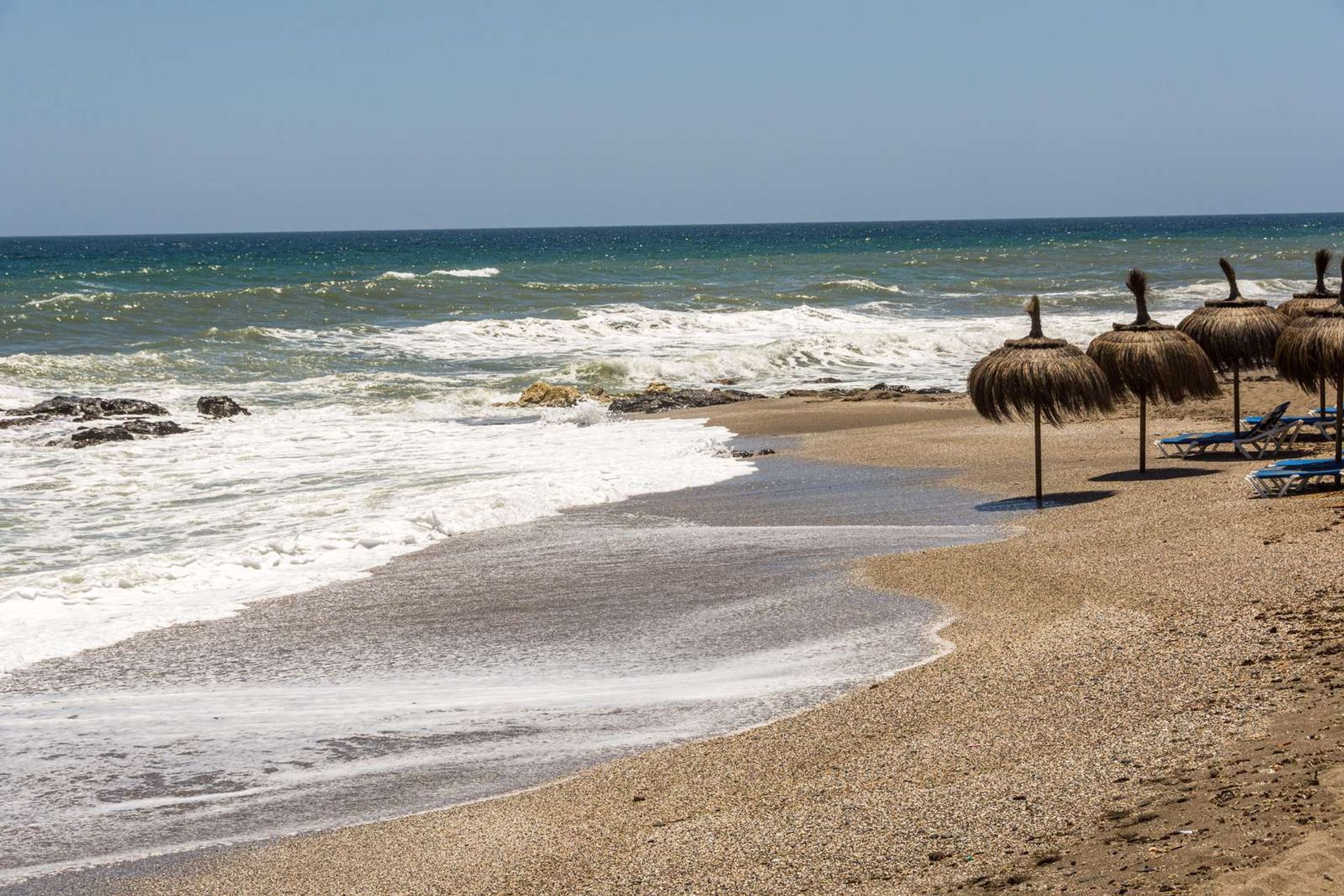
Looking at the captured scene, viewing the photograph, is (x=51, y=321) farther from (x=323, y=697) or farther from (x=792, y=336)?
(x=323, y=697)

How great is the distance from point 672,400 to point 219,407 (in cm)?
771

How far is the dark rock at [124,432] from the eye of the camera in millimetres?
18297

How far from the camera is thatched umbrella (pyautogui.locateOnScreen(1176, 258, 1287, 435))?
570 inches

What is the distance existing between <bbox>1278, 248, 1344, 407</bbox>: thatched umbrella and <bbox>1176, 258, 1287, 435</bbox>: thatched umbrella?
0.42m

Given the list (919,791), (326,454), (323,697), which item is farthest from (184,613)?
(326,454)

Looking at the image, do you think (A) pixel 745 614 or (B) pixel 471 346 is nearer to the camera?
(A) pixel 745 614

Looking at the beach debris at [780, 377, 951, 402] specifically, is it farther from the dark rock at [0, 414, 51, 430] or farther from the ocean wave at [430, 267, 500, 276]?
the ocean wave at [430, 267, 500, 276]

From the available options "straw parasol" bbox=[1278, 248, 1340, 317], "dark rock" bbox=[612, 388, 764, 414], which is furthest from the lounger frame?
"dark rock" bbox=[612, 388, 764, 414]

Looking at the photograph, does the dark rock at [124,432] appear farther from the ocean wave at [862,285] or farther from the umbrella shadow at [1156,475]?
the ocean wave at [862,285]

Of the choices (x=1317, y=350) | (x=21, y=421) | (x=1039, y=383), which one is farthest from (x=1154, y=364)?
(x=21, y=421)

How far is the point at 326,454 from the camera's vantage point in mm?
17266

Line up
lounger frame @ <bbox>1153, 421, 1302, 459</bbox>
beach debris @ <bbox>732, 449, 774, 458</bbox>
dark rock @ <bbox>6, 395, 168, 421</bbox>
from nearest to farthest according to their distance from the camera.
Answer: lounger frame @ <bbox>1153, 421, 1302, 459</bbox> → beach debris @ <bbox>732, 449, 774, 458</bbox> → dark rock @ <bbox>6, 395, 168, 421</bbox>

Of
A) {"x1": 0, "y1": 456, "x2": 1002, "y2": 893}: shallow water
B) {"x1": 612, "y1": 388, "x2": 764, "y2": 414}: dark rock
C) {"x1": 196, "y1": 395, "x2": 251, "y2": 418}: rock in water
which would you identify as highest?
{"x1": 196, "y1": 395, "x2": 251, "y2": 418}: rock in water

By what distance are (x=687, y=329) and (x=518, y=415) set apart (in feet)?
51.5
